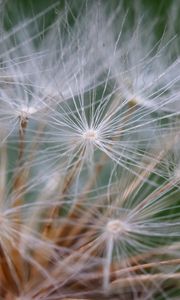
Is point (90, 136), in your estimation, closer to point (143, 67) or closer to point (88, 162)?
point (88, 162)

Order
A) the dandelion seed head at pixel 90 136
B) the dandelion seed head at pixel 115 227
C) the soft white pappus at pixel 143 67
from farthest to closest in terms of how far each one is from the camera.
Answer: the soft white pappus at pixel 143 67 → the dandelion seed head at pixel 90 136 → the dandelion seed head at pixel 115 227

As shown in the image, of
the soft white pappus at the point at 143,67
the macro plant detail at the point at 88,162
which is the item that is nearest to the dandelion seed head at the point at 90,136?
the macro plant detail at the point at 88,162

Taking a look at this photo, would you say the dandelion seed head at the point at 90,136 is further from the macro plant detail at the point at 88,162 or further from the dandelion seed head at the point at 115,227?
the dandelion seed head at the point at 115,227

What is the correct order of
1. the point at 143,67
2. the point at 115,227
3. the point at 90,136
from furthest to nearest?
the point at 143,67 → the point at 90,136 → the point at 115,227

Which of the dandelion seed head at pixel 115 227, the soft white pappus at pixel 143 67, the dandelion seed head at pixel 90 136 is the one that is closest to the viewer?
the dandelion seed head at pixel 115 227

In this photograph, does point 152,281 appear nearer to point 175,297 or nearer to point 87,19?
point 175,297

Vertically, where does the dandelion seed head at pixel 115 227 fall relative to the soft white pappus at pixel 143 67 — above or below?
below

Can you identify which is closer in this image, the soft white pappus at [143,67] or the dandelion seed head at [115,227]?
the dandelion seed head at [115,227]

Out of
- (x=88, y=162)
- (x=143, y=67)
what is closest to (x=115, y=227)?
(x=88, y=162)
